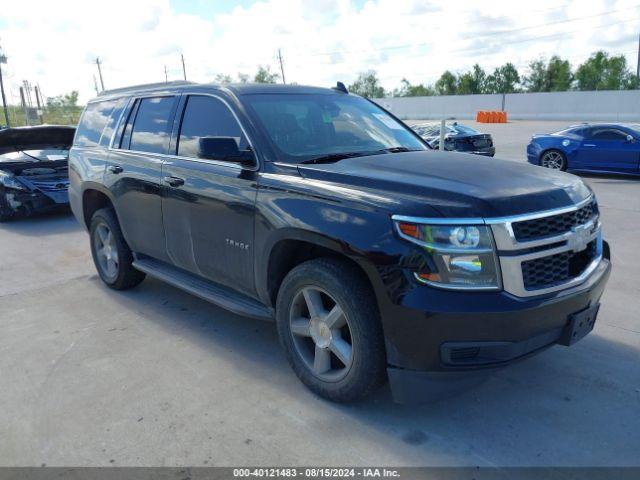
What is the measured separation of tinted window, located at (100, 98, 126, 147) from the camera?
5.27m

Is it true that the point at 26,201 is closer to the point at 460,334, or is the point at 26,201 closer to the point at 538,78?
the point at 460,334

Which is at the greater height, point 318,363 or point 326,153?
point 326,153

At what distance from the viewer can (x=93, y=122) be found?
574cm

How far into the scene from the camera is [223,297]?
4039mm

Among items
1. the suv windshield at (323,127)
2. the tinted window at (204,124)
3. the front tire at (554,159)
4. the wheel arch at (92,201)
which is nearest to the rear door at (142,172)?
the tinted window at (204,124)

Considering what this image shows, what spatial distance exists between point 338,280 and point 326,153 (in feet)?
3.56

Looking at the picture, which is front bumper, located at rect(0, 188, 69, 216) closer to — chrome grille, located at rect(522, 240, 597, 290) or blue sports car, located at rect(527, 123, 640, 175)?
chrome grille, located at rect(522, 240, 597, 290)

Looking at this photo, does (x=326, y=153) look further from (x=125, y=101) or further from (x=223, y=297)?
(x=125, y=101)

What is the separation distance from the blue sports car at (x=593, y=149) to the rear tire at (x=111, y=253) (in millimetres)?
11957

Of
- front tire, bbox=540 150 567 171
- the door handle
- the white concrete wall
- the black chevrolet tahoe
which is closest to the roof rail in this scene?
the black chevrolet tahoe

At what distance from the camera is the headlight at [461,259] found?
271 cm

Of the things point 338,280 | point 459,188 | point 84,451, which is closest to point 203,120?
point 338,280

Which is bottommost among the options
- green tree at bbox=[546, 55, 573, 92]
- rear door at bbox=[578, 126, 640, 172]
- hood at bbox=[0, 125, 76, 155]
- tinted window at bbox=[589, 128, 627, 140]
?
rear door at bbox=[578, 126, 640, 172]

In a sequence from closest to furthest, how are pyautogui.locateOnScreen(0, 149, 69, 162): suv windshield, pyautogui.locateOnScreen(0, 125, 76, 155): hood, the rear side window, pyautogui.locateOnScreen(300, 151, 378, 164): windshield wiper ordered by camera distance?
pyautogui.locateOnScreen(300, 151, 378, 164): windshield wiper → the rear side window → pyautogui.locateOnScreen(0, 149, 69, 162): suv windshield → pyautogui.locateOnScreen(0, 125, 76, 155): hood
